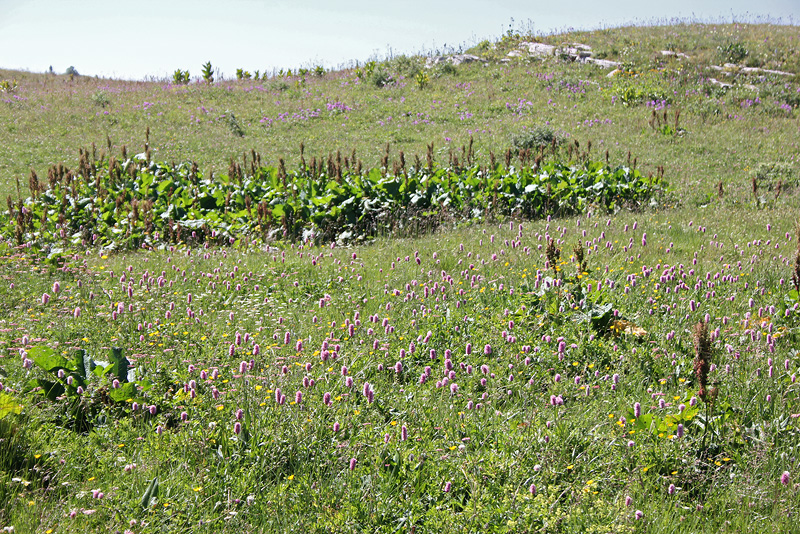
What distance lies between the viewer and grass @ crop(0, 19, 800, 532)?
3.29m

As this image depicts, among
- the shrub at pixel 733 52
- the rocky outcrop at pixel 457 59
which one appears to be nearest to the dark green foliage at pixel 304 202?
the shrub at pixel 733 52

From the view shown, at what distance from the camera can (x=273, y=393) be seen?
436cm

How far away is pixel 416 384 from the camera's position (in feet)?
15.4

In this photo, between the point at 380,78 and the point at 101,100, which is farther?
the point at 380,78

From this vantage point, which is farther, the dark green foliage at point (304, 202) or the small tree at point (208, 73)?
the small tree at point (208, 73)

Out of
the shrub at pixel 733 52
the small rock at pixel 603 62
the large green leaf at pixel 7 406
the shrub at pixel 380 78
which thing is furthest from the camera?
the shrub at pixel 380 78

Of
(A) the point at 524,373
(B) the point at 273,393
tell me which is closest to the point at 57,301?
(B) the point at 273,393

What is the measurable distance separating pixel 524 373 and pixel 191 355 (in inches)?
117

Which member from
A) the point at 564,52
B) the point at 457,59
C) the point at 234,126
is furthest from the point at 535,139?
the point at 457,59

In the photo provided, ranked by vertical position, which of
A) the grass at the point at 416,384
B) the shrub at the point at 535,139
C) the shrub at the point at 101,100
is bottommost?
the grass at the point at 416,384

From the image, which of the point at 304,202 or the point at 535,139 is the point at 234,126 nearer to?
the point at 535,139

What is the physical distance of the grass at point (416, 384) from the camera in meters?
3.29

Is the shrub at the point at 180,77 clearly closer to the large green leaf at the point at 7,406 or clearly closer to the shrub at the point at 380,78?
the shrub at the point at 380,78

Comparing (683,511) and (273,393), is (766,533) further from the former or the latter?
(273,393)
